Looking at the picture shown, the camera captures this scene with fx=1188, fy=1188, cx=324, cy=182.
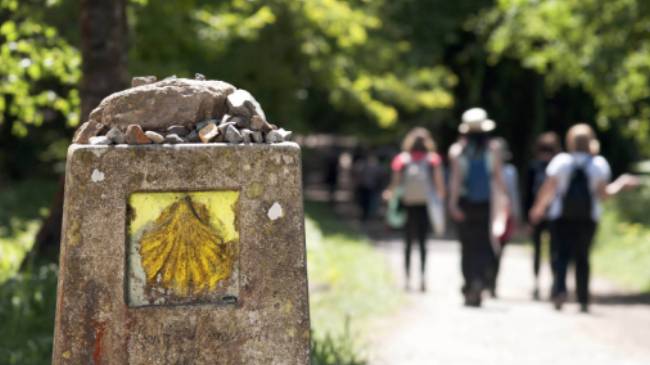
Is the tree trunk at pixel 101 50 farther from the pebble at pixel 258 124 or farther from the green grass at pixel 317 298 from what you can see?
the pebble at pixel 258 124

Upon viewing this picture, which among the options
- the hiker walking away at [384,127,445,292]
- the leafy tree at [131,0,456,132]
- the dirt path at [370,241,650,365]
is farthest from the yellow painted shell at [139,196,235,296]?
the leafy tree at [131,0,456,132]

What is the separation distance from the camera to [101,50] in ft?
34.7

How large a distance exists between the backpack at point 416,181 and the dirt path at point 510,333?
110 centimetres

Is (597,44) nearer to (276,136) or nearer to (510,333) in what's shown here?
(510,333)

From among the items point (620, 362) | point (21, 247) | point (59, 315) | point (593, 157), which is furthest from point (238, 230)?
point (21, 247)

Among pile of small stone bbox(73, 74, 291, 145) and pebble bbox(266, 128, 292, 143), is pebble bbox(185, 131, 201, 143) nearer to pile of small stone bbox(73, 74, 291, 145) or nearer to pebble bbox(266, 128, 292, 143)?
pile of small stone bbox(73, 74, 291, 145)

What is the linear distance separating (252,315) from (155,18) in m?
11.3

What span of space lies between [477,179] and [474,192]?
134 mm

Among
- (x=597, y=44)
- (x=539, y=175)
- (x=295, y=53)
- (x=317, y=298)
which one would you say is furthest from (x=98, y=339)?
(x=295, y=53)

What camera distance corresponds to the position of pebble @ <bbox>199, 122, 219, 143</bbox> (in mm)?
5355

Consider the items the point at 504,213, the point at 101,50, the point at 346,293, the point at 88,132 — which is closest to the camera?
the point at 88,132

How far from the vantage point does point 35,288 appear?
9.62 meters

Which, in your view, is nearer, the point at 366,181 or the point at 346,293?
the point at 346,293

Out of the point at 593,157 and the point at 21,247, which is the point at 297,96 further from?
the point at 593,157
